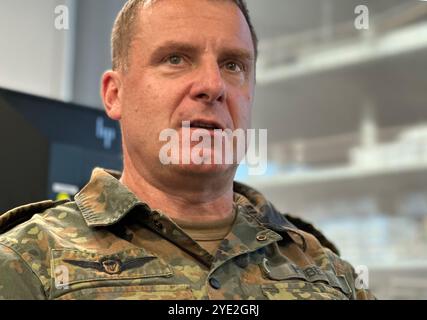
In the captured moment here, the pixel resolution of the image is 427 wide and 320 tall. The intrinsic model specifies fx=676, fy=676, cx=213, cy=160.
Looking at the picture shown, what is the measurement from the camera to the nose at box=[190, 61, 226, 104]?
1063 millimetres

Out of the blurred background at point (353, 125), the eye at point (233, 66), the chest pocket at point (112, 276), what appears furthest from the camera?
the blurred background at point (353, 125)

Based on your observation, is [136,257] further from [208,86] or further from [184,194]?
[208,86]

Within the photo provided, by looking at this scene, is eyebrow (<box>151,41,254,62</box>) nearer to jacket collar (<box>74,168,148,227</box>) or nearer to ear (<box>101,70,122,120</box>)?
ear (<box>101,70,122,120</box>)

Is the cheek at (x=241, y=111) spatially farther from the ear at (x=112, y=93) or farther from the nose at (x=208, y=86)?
the ear at (x=112, y=93)

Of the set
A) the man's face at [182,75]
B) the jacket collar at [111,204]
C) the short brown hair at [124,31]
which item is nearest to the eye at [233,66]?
the man's face at [182,75]

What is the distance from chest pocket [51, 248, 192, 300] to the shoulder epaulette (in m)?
0.14

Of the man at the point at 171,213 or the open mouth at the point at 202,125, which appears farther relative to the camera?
the open mouth at the point at 202,125

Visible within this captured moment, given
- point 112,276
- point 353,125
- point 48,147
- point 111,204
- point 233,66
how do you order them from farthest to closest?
point 353,125 < point 48,147 < point 233,66 < point 111,204 < point 112,276

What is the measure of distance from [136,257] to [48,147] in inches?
17.2

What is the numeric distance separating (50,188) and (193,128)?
1.35 feet

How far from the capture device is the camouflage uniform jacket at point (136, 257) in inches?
36.6

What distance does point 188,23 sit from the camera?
111 centimetres

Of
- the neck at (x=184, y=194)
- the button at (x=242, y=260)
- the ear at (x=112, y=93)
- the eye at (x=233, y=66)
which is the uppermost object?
the eye at (x=233, y=66)

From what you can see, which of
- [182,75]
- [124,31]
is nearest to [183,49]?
[182,75]
